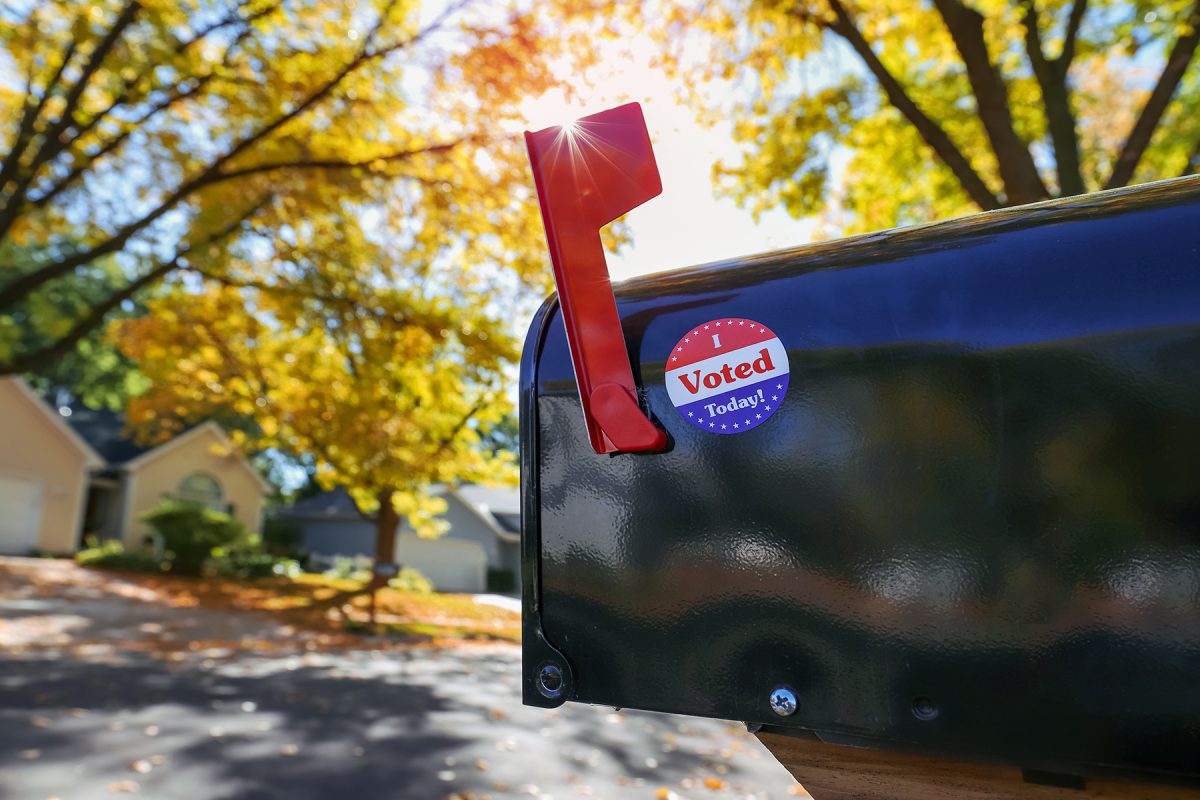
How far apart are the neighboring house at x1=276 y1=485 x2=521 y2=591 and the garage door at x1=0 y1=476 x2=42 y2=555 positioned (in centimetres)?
1067

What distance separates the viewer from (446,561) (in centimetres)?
3284

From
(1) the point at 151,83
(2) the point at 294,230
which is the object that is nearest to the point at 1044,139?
(2) the point at 294,230

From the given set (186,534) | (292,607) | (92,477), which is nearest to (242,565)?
(186,534)

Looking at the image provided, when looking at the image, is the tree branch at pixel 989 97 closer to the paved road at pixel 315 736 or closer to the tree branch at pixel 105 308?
the paved road at pixel 315 736

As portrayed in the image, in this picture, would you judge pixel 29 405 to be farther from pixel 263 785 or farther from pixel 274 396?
pixel 263 785

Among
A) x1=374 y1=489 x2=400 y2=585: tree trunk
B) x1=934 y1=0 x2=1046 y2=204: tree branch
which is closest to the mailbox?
x1=934 y1=0 x2=1046 y2=204: tree branch

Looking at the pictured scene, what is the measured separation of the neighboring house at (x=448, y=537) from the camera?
32.5 meters

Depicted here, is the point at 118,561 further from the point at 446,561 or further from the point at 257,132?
the point at 257,132

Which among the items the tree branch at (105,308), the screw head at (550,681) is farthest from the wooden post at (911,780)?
the tree branch at (105,308)

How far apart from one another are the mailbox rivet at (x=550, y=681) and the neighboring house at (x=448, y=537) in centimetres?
3121

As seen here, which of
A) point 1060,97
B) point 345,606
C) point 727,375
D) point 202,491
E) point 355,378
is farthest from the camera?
point 202,491

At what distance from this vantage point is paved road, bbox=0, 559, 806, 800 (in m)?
5.37

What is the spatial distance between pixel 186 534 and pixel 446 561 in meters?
11.4

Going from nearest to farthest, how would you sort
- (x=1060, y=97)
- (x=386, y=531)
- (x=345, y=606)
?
(x=1060, y=97), (x=386, y=531), (x=345, y=606)
